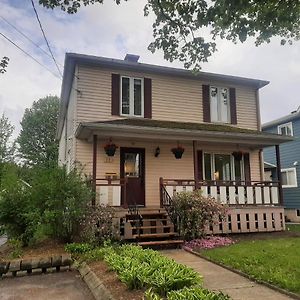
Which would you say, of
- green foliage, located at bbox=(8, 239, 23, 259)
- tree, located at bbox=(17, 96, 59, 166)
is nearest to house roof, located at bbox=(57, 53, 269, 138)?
green foliage, located at bbox=(8, 239, 23, 259)

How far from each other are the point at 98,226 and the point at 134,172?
3845 millimetres

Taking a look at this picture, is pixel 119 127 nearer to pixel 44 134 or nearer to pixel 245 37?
pixel 245 37

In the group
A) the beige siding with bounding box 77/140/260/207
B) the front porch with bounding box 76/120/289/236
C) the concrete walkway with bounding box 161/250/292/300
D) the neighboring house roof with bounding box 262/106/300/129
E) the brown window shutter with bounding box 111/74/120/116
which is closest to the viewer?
the concrete walkway with bounding box 161/250/292/300

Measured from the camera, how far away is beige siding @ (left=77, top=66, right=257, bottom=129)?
1255 cm

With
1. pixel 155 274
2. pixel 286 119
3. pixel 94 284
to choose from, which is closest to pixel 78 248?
pixel 94 284

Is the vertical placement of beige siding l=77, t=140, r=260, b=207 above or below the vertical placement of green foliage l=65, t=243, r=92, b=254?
above

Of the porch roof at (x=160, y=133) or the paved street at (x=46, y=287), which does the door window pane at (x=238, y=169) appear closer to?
the porch roof at (x=160, y=133)

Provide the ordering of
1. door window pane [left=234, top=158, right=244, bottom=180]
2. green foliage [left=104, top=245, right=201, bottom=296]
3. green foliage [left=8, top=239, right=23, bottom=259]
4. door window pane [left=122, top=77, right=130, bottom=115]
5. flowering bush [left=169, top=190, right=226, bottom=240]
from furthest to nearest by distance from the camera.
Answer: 1. door window pane [left=234, top=158, right=244, bottom=180]
2. door window pane [left=122, top=77, right=130, bottom=115]
3. flowering bush [left=169, top=190, right=226, bottom=240]
4. green foliage [left=8, top=239, right=23, bottom=259]
5. green foliage [left=104, top=245, right=201, bottom=296]

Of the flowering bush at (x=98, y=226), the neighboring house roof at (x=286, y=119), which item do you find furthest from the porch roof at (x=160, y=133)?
the neighboring house roof at (x=286, y=119)

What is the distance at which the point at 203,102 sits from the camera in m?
14.3

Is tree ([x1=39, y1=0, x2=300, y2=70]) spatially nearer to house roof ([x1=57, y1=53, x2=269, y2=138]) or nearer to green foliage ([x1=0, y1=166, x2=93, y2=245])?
green foliage ([x1=0, y1=166, x2=93, y2=245])

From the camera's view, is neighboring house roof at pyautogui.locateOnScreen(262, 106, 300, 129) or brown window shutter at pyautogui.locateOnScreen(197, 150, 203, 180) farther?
neighboring house roof at pyautogui.locateOnScreen(262, 106, 300, 129)

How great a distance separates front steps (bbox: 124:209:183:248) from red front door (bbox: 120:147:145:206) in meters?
1.61

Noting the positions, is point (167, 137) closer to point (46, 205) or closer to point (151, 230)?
point (151, 230)
